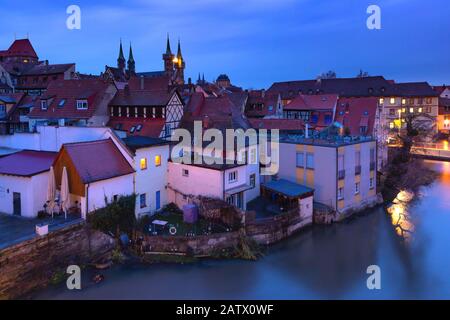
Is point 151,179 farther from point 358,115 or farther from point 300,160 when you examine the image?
point 358,115

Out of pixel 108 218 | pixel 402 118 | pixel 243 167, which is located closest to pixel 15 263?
pixel 108 218

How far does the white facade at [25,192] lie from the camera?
17.9 m

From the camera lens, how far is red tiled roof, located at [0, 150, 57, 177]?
60.4 feet

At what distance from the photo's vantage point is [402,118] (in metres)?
56.2

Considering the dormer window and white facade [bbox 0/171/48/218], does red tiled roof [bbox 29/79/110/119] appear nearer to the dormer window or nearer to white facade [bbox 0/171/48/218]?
the dormer window

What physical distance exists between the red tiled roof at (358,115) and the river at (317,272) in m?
15.0

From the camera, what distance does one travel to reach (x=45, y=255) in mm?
15133

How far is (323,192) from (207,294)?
36.8 ft

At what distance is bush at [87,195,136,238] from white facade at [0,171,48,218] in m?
2.72

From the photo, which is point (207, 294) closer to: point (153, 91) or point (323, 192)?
point (323, 192)

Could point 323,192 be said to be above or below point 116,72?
below

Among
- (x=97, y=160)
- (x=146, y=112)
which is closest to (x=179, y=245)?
(x=97, y=160)

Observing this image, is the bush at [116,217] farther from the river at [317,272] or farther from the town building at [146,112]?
the town building at [146,112]

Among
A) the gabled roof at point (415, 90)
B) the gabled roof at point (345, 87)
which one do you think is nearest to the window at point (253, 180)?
the gabled roof at point (345, 87)
